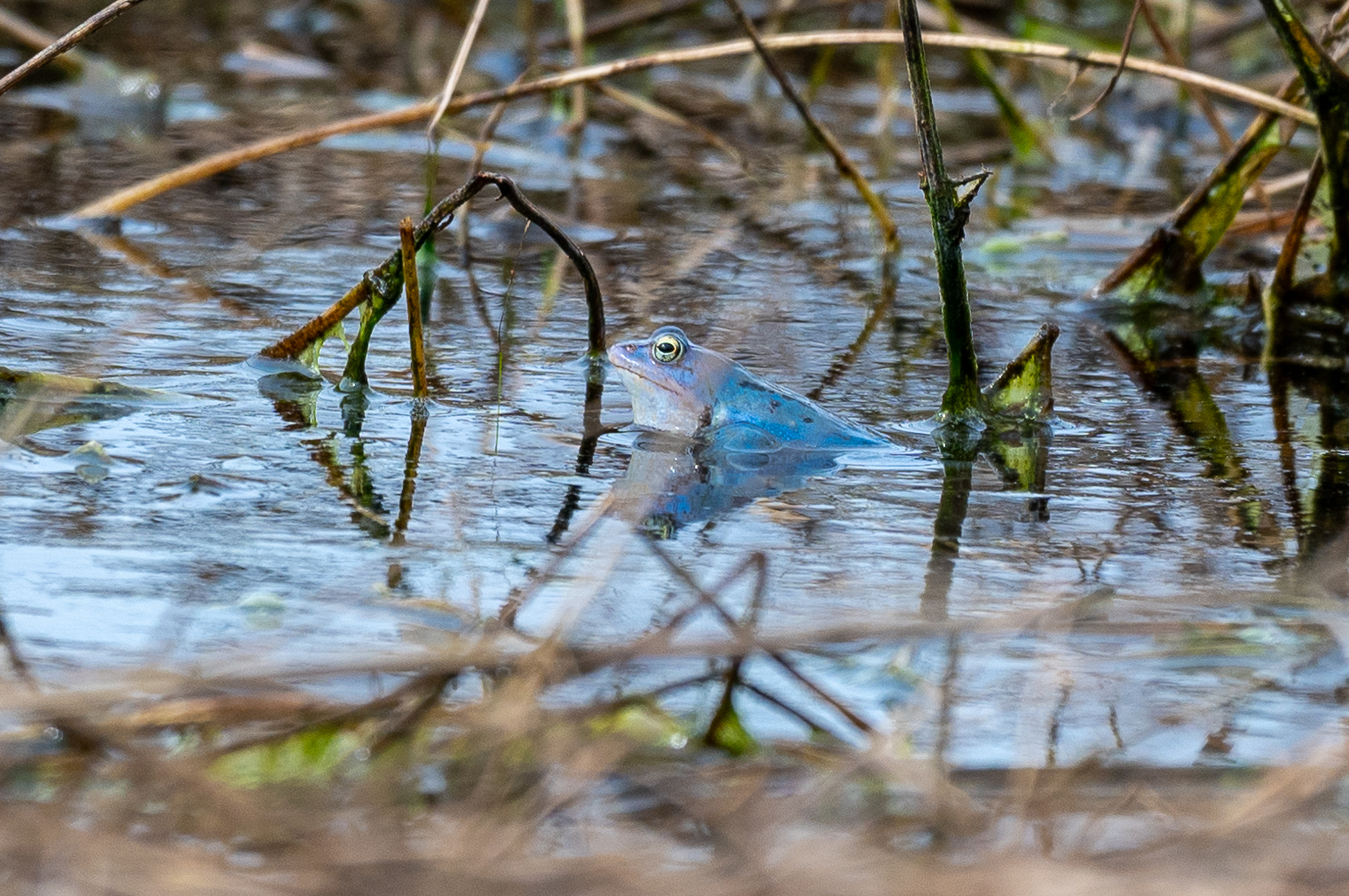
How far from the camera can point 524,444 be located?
10.2 feet

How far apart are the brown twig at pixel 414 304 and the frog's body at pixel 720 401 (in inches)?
16.3

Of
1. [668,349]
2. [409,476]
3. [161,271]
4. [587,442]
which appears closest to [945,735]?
[409,476]

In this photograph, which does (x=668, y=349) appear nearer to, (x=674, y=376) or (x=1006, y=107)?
(x=674, y=376)

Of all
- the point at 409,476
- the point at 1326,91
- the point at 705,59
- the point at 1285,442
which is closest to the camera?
the point at 409,476

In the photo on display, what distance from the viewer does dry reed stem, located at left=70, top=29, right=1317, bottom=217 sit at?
13.1 feet

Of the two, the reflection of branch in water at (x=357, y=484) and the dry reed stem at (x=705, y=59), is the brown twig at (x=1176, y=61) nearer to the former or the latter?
the dry reed stem at (x=705, y=59)

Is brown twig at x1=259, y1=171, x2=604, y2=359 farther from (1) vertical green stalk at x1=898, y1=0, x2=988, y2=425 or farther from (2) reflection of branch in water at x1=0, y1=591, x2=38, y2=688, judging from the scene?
(2) reflection of branch in water at x1=0, y1=591, x2=38, y2=688

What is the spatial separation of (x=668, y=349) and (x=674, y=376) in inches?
2.2

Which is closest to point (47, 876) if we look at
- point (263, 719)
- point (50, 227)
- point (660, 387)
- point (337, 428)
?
point (263, 719)

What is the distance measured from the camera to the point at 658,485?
2971mm

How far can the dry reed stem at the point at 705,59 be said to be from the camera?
400 cm

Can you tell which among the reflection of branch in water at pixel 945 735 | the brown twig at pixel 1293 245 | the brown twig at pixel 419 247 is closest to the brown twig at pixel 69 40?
the brown twig at pixel 419 247

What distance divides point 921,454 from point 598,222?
2328 mm

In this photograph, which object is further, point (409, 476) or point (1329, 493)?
point (1329, 493)
